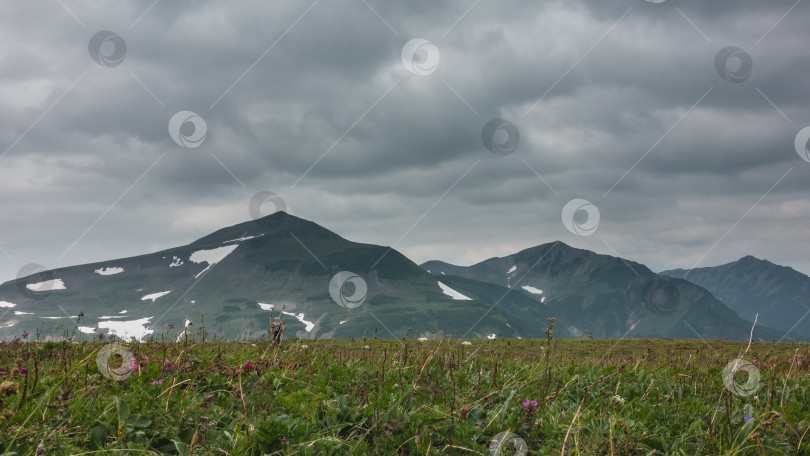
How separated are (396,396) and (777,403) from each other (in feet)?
18.2

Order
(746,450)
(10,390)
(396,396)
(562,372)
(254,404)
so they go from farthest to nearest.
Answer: (562,372) < (396,396) < (254,404) < (746,450) < (10,390)

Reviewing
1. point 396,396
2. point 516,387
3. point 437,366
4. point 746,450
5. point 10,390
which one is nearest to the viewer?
point 10,390

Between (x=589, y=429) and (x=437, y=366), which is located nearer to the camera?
(x=589, y=429)

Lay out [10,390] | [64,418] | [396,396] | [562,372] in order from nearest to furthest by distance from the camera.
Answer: [10,390] < [64,418] < [396,396] < [562,372]

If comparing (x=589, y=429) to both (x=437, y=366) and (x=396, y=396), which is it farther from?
(x=437, y=366)

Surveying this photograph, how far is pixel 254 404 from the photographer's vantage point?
6.18 m

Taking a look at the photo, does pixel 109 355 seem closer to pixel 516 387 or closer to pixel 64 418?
pixel 64 418

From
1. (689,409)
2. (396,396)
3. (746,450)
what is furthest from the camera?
(689,409)

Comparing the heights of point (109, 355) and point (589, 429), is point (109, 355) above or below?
above

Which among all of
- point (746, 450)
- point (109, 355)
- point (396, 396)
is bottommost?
point (746, 450)

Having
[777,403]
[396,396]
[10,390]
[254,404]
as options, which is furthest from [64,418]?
[777,403]

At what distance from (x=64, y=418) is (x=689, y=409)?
Answer: 7.55 m

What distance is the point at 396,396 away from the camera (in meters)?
6.62

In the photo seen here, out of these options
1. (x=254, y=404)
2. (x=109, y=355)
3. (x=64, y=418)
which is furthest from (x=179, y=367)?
(x=64, y=418)
